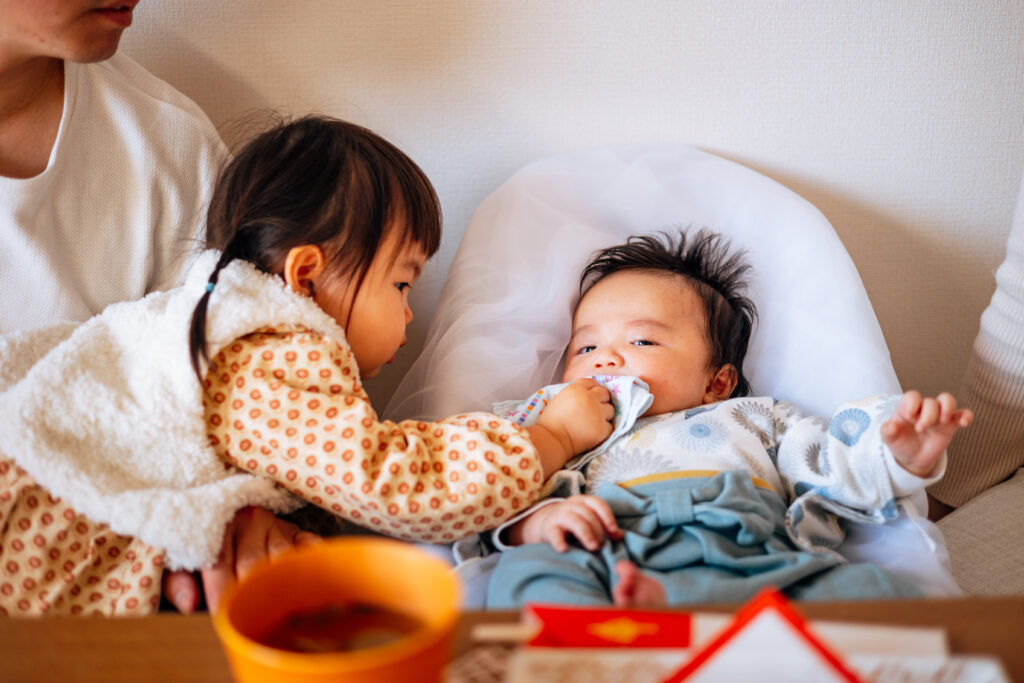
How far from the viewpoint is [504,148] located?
1.60m

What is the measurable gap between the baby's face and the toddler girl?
0.88 ft

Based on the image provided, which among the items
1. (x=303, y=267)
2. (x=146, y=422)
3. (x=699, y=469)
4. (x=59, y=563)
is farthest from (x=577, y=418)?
(x=59, y=563)

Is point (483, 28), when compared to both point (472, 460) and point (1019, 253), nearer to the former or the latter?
point (472, 460)

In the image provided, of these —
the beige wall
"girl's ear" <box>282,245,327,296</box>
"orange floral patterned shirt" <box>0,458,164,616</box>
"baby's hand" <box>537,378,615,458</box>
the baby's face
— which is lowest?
"orange floral patterned shirt" <box>0,458,164,616</box>

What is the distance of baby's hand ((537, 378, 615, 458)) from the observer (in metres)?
1.16

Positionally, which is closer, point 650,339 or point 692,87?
point 650,339

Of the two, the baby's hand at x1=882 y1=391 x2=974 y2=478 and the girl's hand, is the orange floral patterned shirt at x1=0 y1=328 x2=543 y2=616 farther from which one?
the baby's hand at x1=882 y1=391 x2=974 y2=478

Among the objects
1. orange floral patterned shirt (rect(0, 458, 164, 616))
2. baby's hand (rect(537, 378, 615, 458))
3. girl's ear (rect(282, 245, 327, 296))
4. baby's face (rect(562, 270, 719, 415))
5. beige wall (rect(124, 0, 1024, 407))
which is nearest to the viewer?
orange floral patterned shirt (rect(0, 458, 164, 616))

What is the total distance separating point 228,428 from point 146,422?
92mm

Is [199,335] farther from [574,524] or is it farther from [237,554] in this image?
[574,524]

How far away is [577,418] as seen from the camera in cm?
116

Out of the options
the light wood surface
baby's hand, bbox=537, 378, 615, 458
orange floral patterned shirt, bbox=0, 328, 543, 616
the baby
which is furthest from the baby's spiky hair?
the light wood surface

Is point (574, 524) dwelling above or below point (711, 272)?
below

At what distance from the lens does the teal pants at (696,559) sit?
90 centimetres
